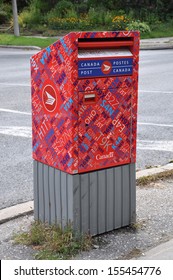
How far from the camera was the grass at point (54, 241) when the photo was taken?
15.2ft

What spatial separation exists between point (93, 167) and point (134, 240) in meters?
0.71

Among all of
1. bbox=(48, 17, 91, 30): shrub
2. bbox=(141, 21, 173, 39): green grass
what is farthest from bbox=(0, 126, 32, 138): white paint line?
bbox=(48, 17, 91, 30): shrub

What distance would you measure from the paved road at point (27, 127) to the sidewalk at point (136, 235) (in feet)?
2.44

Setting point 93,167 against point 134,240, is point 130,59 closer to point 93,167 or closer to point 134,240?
point 93,167

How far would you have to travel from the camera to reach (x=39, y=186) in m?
5.16

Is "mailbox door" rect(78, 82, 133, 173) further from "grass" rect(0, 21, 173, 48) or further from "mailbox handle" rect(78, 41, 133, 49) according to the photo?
"grass" rect(0, 21, 173, 48)

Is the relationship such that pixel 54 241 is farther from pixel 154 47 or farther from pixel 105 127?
pixel 154 47

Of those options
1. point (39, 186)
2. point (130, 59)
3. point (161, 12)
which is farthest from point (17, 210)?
point (161, 12)

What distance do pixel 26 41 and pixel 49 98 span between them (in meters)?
25.8

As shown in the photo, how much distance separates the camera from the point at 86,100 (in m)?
4.73

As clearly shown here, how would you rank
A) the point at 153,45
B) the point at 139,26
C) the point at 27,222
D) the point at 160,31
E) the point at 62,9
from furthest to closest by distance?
the point at 62,9 < the point at 160,31 < the point at 139,26 < the point at 153,45 < the point at 27,222

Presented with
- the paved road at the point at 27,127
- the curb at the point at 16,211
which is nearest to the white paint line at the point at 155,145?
the paved road at the point at 27,127

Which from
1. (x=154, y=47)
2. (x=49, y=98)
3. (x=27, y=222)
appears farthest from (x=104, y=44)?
(x=154, y=47)

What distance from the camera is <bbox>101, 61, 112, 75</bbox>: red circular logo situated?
15.6 ft
